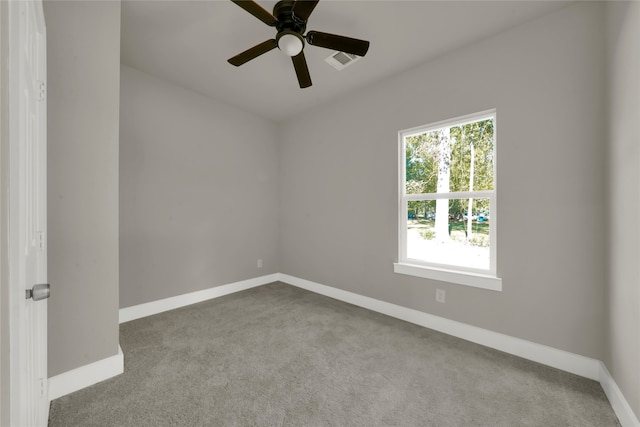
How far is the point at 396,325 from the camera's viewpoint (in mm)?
2703

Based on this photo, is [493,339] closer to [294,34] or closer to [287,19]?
[294,34]

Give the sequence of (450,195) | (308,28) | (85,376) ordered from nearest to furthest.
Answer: (85,376) < (308,28) < (450,195)

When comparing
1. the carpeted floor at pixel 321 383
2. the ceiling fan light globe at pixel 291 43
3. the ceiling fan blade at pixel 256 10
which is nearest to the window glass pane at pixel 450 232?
the carpeted floor at pixel 321 383

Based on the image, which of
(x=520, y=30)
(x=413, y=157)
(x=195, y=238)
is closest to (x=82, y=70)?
(x=195, y=238)

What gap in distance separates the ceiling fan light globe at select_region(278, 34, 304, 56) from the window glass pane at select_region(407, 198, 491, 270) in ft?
6.20

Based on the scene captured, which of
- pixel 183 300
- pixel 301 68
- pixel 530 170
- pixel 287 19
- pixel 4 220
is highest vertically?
pixel 287 19

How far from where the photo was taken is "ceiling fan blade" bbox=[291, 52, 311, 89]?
6.54ft

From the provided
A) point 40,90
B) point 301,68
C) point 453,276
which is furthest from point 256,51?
point 453,276

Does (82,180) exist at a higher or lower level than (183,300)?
higher

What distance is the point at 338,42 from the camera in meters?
1.83

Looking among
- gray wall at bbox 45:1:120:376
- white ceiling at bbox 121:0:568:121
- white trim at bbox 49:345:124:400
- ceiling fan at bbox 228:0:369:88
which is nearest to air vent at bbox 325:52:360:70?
white ceiling at bbox 121:0:568:121

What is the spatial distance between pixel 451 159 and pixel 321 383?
2.29 m

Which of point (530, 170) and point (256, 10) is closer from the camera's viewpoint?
point (256, 10)

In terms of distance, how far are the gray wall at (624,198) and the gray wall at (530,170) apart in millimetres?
127
